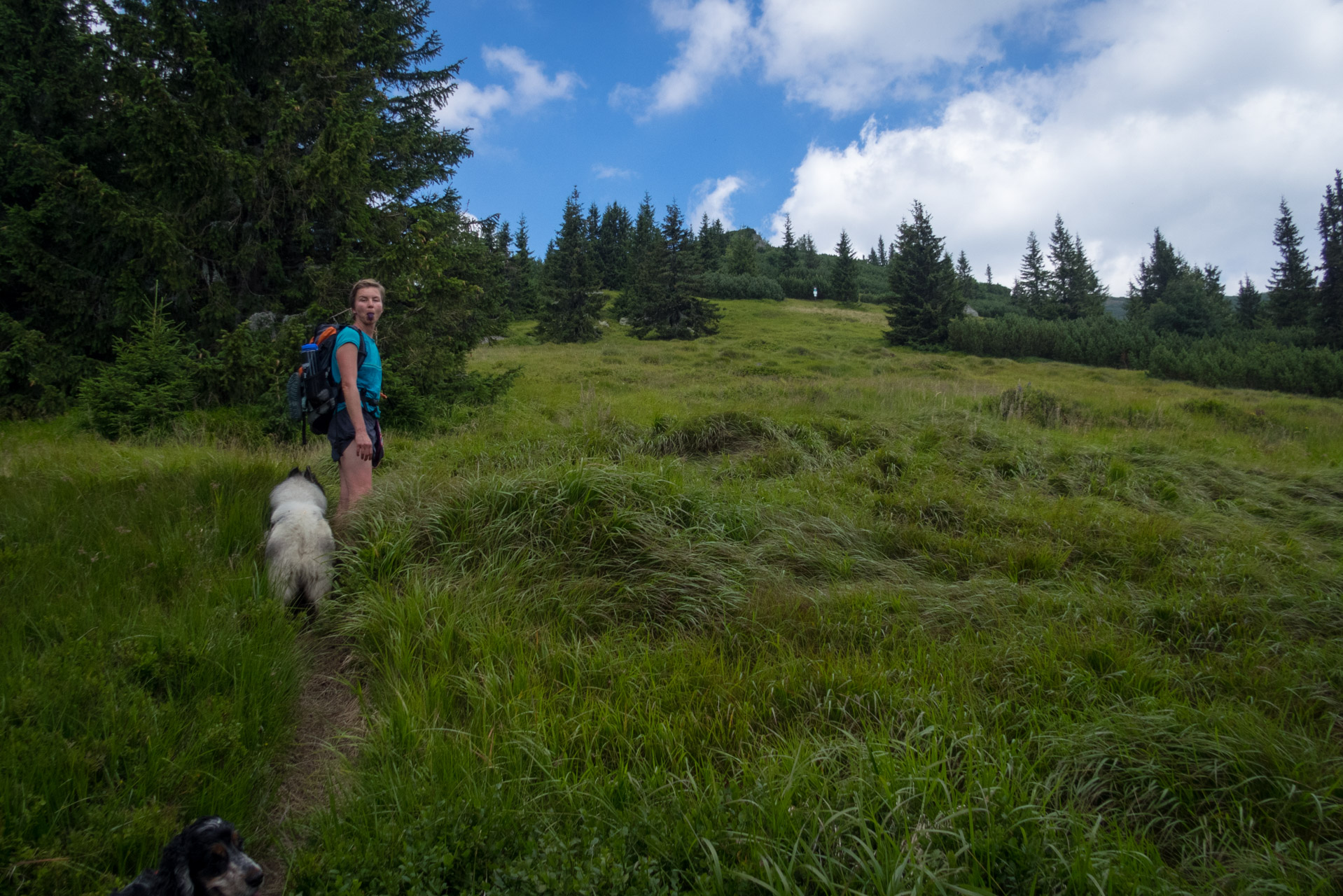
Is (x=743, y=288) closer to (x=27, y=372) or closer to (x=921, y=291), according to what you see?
(x=921, y=291)

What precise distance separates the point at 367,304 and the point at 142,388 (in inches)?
232

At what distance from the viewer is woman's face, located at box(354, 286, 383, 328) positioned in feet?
13.5

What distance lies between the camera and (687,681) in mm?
2494

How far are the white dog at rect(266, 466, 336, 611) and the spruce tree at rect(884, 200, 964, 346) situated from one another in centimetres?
3930

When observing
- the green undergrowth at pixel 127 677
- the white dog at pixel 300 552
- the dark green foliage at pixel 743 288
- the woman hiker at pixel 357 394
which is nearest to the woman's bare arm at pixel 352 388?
the woman hiker at pixel 357 394

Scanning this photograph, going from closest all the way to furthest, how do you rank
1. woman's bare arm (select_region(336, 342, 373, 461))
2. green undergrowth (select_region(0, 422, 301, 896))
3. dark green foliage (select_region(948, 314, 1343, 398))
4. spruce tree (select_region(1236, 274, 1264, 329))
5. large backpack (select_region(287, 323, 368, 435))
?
green undergrowth (select_region(0, 422, 301, 896))
woman's bare arm (select_region(336, 342, 373, 461))
large backpack (select_region(287, 323, 368, 435))
dark green foliage (select_region(948, 314, 1343, 398))
spruce tree (select_region(1236, 274, 1264, 329))


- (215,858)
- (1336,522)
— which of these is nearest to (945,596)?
(215,858)

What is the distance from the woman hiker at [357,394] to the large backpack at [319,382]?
0.03 m

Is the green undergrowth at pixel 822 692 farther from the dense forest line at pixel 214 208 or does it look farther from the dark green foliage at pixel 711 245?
the dark green foliage at pixel 711 245

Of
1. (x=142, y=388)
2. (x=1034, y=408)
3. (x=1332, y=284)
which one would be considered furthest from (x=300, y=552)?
(x=1332, y=284)

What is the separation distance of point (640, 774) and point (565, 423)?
20.0ft

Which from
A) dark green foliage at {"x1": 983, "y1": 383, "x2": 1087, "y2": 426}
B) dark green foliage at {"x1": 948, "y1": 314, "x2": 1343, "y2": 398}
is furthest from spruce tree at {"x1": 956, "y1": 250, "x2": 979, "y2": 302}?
dark green foliage at {"x1": 983, "y1": 383, "x2": 1087, "y2": 426}

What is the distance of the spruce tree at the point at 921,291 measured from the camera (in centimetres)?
3878

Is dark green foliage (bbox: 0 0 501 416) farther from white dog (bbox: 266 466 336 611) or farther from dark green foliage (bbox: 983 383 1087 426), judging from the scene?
dark green foliage (bbox: 983 383 1087 426)
